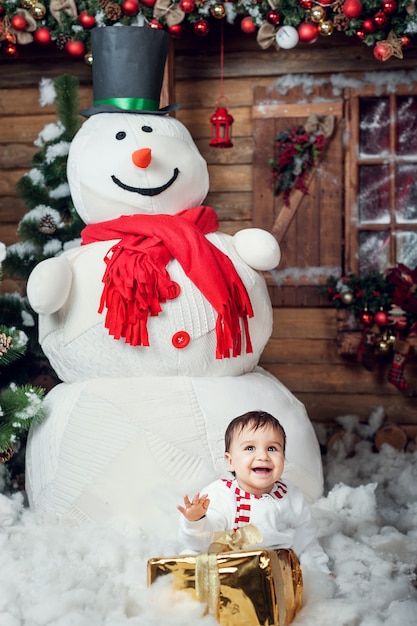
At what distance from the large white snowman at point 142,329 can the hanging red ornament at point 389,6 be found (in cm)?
97

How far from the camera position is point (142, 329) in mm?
2545

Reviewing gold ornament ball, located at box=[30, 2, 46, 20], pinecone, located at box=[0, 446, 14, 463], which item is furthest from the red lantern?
pinecone, located at box=[0, 446, 14, 463]

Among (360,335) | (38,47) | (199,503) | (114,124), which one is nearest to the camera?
(199,503)

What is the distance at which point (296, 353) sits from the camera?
4.06 meters

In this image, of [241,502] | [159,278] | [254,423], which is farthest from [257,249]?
[241,502]

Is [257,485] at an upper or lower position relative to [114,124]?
lower

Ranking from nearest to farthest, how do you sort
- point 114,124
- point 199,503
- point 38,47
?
point 199,503
point 114,124
point 38,47

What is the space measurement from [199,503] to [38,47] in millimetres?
2938

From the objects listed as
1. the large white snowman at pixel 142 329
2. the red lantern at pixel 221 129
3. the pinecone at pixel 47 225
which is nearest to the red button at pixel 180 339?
the large white snowman at pixel 142 329

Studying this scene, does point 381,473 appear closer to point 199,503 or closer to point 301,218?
point 301,218

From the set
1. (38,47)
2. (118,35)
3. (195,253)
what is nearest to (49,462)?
(195,253)

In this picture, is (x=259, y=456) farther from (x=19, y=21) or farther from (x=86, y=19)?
(x=19, y=21)

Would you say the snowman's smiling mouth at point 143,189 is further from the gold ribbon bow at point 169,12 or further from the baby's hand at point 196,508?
the baby's hand at point 196,508

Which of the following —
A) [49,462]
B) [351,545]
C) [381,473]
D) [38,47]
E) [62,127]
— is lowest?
[381,473]
